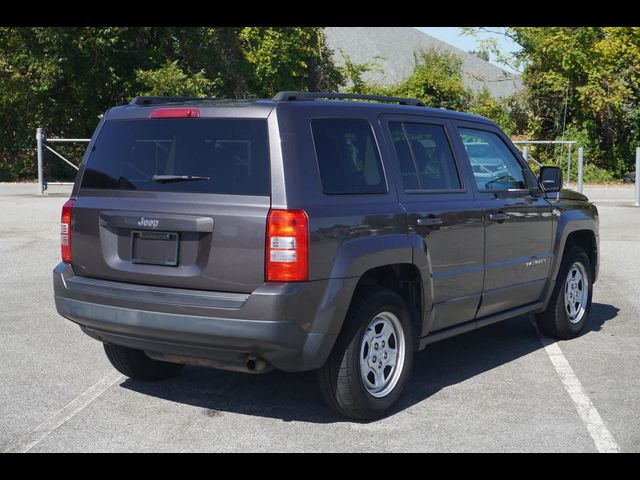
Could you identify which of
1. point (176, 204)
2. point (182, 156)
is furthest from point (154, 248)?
point (182, 156)

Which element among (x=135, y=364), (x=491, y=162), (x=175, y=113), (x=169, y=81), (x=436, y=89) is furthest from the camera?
(x=436, y=89)

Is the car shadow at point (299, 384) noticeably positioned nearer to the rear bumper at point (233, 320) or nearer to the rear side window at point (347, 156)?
the rear bumper at point (233, 320)

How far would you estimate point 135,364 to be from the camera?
611 cm

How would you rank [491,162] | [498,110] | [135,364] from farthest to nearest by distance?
[498,110] → [491,162] → [135,364]

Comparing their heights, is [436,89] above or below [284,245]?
above

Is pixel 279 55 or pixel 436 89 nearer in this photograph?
pixel 436 89

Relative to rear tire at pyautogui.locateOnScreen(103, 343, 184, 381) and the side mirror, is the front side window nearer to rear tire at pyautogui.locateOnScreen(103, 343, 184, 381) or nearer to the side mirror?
the side mirror

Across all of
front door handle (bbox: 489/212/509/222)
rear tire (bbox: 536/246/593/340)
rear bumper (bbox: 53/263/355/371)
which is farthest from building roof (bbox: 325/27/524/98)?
rear bumper (bbox: 53/263/355/371)

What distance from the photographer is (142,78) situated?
98.1 ft

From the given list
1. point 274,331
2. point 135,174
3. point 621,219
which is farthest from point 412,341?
point 621,219

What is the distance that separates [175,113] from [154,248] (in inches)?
A: 31.8

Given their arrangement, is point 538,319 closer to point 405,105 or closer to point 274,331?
point 405,105

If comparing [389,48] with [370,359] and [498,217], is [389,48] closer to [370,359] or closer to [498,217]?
[498,217]

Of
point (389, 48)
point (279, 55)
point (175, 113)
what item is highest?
point (389, 48)
